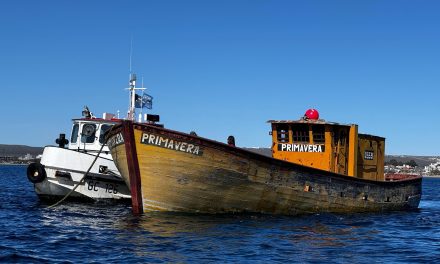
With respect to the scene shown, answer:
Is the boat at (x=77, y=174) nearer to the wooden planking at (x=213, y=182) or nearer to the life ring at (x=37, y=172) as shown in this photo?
the life ring at (x=37, y=172)

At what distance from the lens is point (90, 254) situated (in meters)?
10.4

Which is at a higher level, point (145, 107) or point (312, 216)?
point (145, 107)

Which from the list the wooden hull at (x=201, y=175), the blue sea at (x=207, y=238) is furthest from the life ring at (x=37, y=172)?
the wooden hull at (x=201, y=175)

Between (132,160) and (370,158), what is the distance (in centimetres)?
1043

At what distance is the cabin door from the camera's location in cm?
1902

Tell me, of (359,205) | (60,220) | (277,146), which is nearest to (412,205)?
(359,205)

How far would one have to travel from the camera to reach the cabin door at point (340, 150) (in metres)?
19.0

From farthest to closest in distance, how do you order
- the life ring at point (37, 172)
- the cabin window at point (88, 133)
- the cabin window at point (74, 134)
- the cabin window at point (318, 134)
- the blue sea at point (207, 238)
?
the cabin window at point (74, 134), the cabin window at point (88, 133), the life ring at point (37, 172), the cabin window at point (318, 134), the blue sea at point (207, 238)

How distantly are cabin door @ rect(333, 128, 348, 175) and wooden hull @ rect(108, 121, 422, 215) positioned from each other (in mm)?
2214

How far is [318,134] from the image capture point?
18859mm

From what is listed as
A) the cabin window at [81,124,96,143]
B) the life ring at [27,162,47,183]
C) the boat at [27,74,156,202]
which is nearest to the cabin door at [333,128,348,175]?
the boat at [27,74,156,202]

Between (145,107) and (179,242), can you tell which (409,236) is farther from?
(145,107)

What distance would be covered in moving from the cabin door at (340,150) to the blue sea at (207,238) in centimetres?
220

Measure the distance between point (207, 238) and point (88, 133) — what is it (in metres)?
10.9
